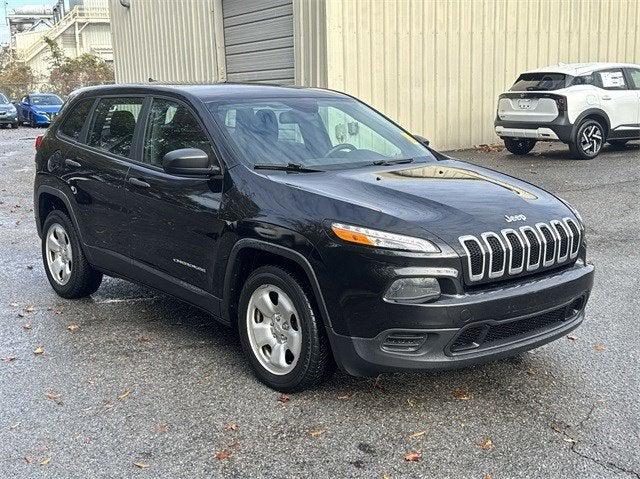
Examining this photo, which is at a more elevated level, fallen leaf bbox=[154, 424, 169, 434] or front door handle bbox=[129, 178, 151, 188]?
front door handle bbox=[129, 178, 151, 188]

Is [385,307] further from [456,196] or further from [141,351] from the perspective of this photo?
[141,351]

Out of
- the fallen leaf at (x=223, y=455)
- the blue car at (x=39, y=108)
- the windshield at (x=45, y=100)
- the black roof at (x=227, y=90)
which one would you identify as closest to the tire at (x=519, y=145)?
the black roof at (x=227, y=90)

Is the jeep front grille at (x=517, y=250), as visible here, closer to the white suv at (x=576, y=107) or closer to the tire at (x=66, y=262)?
the tire at (x=66, y=262)

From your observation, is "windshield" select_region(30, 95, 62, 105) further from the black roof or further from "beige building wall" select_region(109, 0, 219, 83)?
the black roof

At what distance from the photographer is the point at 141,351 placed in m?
5.04

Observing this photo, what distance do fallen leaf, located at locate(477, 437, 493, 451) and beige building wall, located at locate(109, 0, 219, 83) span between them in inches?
526

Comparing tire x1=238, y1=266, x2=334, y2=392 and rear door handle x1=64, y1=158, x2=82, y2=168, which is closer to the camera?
tire x1=238, y1=266, x2=334, y2=392

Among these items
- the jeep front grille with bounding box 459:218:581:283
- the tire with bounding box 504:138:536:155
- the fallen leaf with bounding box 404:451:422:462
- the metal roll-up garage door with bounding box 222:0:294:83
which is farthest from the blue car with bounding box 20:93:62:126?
the fallen leaf with bounding box 404:451:422:462

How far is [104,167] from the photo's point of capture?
18.3 ft

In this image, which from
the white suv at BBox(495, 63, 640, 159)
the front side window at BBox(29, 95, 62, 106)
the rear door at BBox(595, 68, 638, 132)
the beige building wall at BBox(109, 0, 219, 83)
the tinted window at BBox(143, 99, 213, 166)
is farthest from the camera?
the front side window at BBox(29, 95, 62, 106)

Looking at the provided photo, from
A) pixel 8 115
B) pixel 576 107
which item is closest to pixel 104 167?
pixel 576 107

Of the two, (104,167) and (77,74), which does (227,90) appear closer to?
(104,167)

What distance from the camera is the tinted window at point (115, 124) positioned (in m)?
5.52

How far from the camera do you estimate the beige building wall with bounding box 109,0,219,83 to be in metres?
17.4
